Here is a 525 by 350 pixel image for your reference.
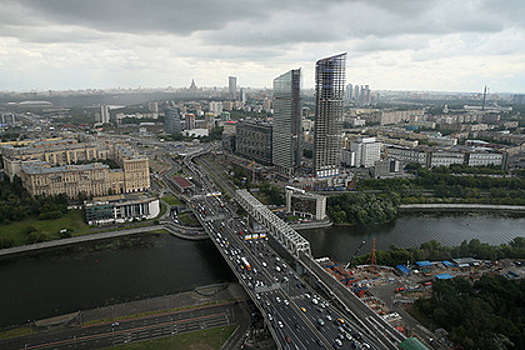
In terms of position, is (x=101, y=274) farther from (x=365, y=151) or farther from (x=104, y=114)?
(x=104, y=114)

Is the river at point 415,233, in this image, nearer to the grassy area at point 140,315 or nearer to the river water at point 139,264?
the river water at point 139,264

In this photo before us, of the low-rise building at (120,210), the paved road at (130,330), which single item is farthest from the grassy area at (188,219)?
the paved road at (130,330)

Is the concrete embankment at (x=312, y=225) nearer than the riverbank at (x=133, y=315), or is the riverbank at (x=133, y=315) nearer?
the riverbank at (x=133, y=315)

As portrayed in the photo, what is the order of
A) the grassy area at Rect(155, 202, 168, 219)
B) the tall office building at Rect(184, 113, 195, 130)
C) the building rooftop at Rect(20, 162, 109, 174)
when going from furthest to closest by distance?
the tall office building at Rect(184, 113, 195, 130) → the building rooftop at Rect(20, 162, 109, 174) → the grassy area at Rect(155, 202, 168, 219)

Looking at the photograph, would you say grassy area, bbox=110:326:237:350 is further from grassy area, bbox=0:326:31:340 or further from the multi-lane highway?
grassy area, bbox=0:326:31:340

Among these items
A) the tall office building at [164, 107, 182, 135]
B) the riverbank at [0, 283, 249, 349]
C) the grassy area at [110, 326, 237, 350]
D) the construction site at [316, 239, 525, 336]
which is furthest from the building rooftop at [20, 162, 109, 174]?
the tall office building at [164, 107, 182, 135]

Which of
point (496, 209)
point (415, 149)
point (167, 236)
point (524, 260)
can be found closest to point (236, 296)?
point (167, 236)

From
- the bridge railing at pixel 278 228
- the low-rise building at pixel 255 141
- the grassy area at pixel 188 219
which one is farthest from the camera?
the low-rise building at pixel 255 141
